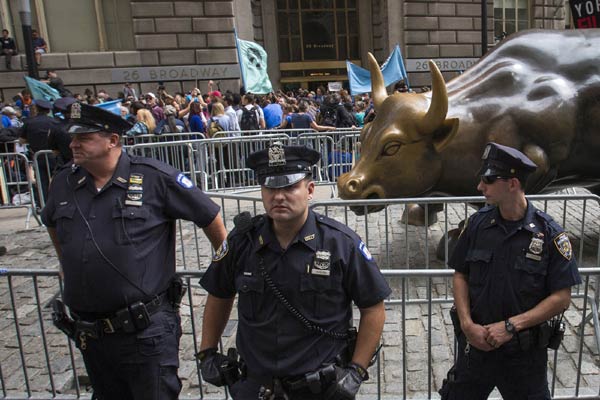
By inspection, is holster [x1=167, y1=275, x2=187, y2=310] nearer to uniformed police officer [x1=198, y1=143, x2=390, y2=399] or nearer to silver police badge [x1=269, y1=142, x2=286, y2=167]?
uniformed police officer [x1=198, y1=143, x2=390, y2=399]

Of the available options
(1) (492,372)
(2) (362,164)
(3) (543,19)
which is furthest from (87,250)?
(3) (543,19)

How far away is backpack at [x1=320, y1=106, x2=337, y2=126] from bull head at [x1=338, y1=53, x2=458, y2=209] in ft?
24.5

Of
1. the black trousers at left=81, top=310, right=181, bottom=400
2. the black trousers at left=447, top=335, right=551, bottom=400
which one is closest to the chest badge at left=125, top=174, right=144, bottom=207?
the black trousers at left=81, top=310, right=181, bottom=400

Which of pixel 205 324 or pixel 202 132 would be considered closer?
pixel 205 324

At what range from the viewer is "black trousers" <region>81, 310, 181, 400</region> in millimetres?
2717

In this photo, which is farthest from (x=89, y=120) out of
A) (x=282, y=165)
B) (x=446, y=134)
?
(x=446, y=134)

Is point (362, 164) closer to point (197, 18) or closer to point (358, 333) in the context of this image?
point (358, 333)

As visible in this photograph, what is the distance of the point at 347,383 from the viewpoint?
7.54ft

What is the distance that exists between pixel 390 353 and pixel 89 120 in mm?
3001

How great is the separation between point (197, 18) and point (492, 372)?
1928cm

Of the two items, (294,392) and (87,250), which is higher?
(87,250)

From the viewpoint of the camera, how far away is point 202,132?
12250 mm

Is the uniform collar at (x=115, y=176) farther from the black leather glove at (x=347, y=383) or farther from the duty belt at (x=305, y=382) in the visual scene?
the black leather glove at (x=347, y=383)

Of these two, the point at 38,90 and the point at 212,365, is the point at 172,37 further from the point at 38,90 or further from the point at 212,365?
the point at 212,365
